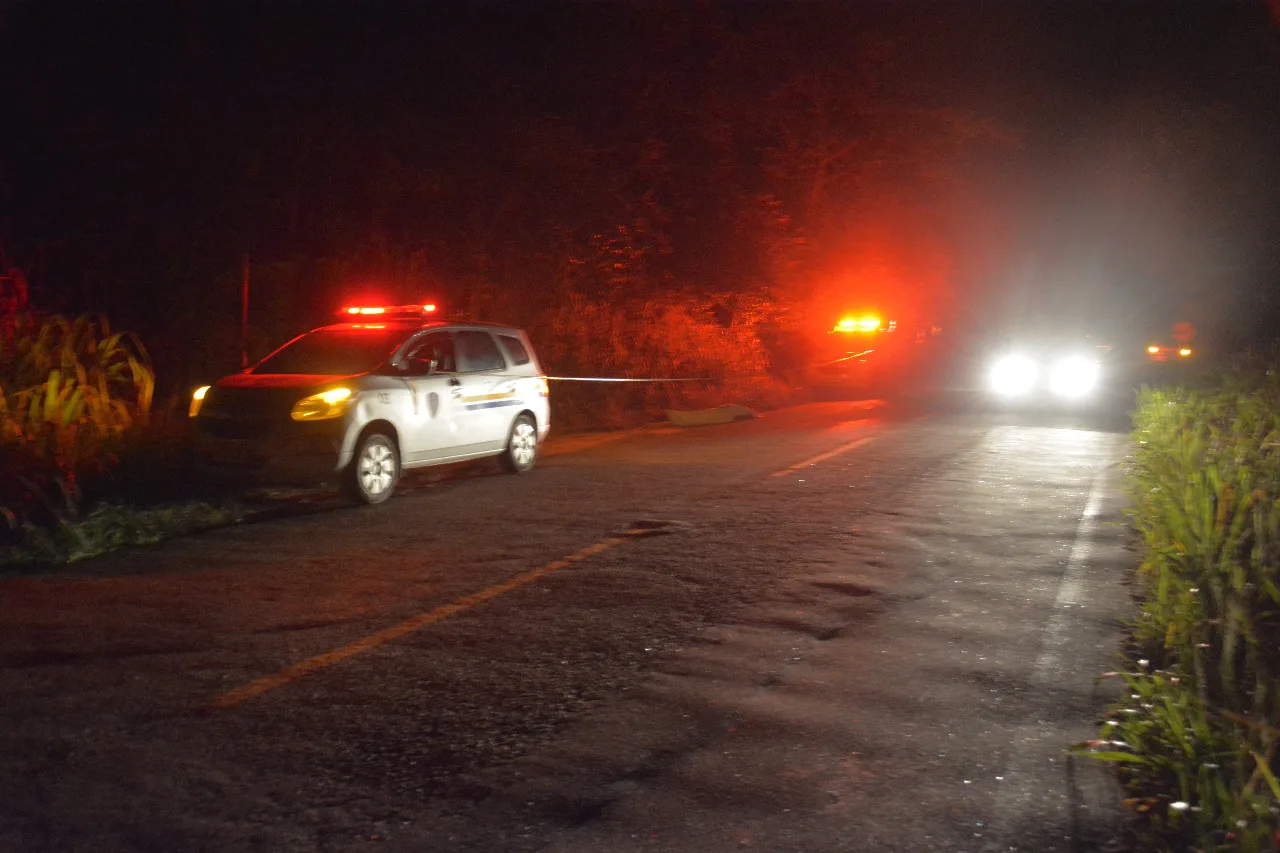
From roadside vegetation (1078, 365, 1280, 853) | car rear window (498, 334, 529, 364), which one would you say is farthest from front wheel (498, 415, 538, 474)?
roadside vegetation (1078, 365, 1280, 853)

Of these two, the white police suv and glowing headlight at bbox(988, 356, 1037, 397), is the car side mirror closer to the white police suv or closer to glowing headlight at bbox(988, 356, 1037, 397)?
the white police suv

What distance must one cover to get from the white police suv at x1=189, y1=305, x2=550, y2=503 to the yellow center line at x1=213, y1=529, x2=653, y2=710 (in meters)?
3.09

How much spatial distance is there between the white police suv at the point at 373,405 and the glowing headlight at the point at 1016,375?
1736 centimetres

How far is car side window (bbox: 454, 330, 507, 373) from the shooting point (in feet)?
41.5

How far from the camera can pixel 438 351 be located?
1245cm

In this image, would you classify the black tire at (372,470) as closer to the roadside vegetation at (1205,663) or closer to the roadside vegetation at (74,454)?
the roadside vegetation at (74,454)

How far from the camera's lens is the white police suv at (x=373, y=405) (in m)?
11.0

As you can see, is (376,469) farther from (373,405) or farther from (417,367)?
(417,367)

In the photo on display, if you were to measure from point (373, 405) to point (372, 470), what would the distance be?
0.59 m

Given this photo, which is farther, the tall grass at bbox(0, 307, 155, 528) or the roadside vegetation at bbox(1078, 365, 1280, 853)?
the tall grass at bbox(0, 307, 155, 528)

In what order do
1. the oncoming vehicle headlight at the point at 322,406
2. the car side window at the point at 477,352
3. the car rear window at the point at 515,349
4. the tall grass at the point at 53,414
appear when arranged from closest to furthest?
the tall grass at the point at 53,414, the oncoming vehicle headlight at the point at 322,406, the car side window at the point at 477,352, the car rear window at the point at 515,349

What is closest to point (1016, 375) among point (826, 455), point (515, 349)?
point (826, 455)

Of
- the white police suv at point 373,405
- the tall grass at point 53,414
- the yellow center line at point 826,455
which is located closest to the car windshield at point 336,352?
the white police suv at point 373,405

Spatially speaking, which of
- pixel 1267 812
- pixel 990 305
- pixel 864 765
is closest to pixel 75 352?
pixel 864 765
